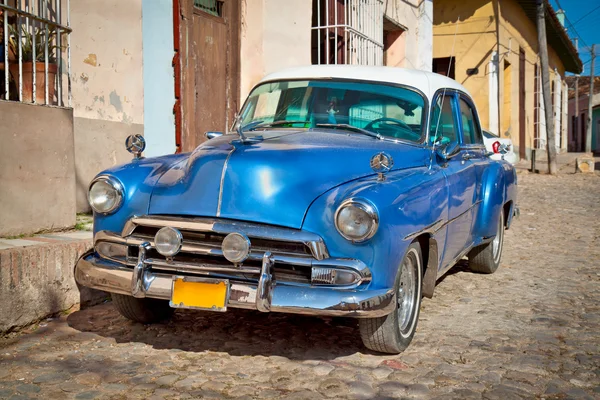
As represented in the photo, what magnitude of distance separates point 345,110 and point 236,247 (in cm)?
154

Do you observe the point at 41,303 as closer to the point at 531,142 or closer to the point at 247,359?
the point at 247,359

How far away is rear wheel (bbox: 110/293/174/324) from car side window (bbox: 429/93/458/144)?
1.94m

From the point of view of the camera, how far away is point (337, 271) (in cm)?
318

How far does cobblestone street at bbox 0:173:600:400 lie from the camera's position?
312 cm

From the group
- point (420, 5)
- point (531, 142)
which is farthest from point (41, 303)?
point (531, 142)

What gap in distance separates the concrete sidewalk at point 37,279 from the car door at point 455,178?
2.32 meters

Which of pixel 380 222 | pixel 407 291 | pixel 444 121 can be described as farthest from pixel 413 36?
pixel 380 222

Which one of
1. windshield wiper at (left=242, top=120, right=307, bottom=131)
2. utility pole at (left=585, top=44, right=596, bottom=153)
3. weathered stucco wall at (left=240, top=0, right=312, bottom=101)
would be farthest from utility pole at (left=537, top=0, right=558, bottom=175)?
utility pole at (left=585, top=44, right=596, bottom=153)

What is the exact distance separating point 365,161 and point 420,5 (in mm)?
12230

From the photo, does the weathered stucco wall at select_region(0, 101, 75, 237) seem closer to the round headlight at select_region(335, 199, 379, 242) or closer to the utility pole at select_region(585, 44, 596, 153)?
the round headlight at select_region(335, 199, 379, 242)

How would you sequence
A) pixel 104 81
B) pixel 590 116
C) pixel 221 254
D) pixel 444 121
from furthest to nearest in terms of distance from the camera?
pixel 590 116 < pixel 104 81 < pixel 444 121 < pixel 221 254

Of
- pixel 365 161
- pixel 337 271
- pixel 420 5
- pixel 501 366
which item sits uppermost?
pixel 420 5

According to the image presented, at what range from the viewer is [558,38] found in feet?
92.6

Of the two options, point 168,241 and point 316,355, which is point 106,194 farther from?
point 316,355
